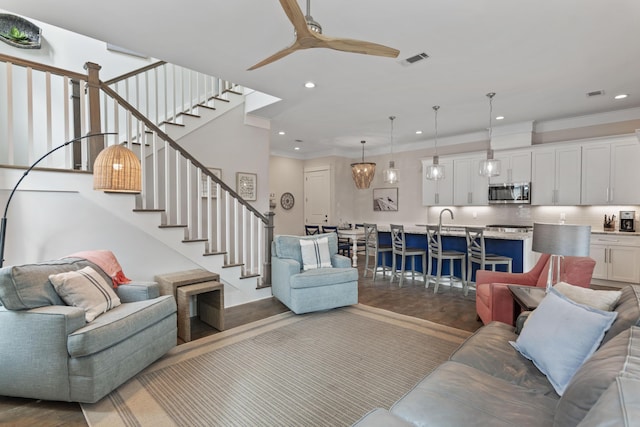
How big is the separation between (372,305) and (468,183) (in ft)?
13.4

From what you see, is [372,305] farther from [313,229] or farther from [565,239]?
[313,229]

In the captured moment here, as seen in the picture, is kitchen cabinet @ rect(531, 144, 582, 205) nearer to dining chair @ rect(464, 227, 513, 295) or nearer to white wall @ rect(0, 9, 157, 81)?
dining chair @ rect(464, 227, 513, 295)

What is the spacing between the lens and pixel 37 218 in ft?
9.64

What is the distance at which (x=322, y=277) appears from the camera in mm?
3979

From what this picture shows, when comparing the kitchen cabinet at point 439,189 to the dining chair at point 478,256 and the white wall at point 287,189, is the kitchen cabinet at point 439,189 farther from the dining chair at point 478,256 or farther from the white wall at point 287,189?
the white wall at point 287,189

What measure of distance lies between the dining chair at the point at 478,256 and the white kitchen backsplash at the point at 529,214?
7.34 ft

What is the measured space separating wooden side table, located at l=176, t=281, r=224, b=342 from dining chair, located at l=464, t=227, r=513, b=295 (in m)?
3.53

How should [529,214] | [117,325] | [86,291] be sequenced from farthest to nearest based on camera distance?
[529,214], [86,291], [117,325]

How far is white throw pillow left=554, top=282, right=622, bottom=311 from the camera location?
1.81m

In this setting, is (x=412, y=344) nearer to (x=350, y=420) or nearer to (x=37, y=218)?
(x=350, y=420)

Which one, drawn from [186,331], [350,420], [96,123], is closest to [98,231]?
[96,123]

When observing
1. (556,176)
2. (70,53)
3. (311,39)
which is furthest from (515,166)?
(70,53)

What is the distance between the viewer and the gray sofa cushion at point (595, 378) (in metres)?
1.02

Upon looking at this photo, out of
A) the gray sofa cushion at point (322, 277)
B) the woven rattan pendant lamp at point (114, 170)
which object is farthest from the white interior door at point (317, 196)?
the woven rattan pendant lamp at point (114, 170)
